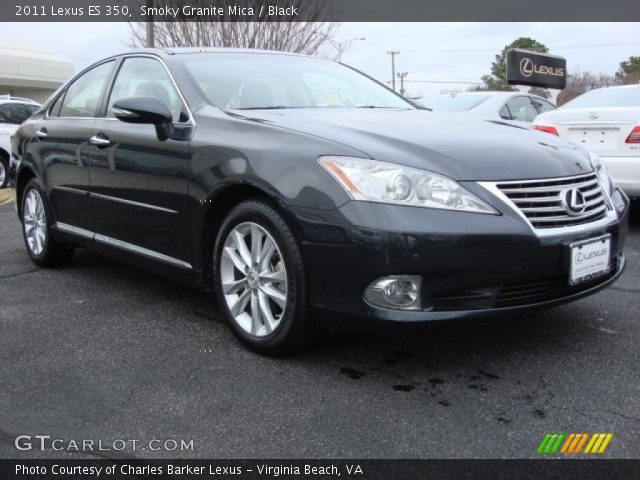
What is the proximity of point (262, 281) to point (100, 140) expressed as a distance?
64.2 inches

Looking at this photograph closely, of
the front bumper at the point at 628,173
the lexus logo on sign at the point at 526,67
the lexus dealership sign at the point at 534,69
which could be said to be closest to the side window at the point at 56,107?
the front bumper at the point at 628,173

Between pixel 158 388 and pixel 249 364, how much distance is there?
432 millimetres

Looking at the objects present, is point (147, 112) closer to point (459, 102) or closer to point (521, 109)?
point (459, 102)

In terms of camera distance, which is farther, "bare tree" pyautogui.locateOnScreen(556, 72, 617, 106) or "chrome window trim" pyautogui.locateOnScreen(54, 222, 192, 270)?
"bare tree" pyautogui.locateOnScreen(556, 72, 617, 106)

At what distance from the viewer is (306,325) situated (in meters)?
2.80

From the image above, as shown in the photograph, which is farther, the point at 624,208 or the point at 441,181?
the point at 624,208

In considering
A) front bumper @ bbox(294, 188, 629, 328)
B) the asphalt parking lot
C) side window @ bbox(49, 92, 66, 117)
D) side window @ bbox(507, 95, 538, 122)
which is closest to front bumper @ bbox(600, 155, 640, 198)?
the asphalt parking lot

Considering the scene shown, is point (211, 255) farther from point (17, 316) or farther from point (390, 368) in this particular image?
point (17, 316)

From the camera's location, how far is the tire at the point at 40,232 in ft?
15.5

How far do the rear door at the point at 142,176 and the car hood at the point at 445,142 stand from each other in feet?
1.48

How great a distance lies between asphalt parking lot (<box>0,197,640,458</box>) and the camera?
7.46 feet

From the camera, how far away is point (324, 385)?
271 cm

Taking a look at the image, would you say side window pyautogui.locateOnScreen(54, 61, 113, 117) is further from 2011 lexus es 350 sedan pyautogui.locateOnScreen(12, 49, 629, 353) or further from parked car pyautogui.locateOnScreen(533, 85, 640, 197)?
parked car pyautogui.locateOnScreen(533, 85, 640, 197)
